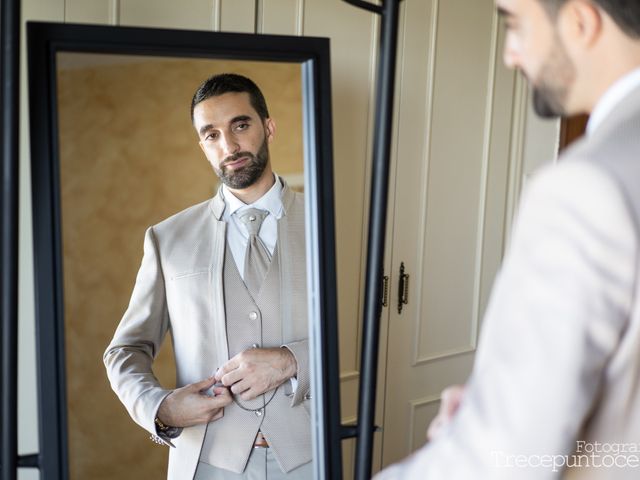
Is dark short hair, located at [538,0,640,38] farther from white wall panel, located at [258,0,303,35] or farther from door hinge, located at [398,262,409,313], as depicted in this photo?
door hinge, located at [398,262,409,313]

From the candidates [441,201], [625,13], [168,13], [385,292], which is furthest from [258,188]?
[441,201]

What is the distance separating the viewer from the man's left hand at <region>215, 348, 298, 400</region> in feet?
5.10

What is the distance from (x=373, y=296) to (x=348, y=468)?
1.06 meters

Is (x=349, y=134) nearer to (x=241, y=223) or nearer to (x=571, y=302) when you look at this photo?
(x=241, y=223)

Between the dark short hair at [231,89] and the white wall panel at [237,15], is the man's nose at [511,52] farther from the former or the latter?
the white wall panel at [237,15]

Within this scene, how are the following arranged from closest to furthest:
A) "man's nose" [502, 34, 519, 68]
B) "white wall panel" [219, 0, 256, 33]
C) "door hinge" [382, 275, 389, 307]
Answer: "man's nose" [502, 34, 519, 68] < "white wall panel" [219, 0, 256, 33] < "door hinge" [382, 275, 389, 307]

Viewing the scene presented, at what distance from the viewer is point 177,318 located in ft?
5.03

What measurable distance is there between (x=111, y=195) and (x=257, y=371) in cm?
47

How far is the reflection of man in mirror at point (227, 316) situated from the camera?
4.95ft

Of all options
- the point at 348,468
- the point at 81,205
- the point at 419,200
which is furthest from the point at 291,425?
the point at 419,200

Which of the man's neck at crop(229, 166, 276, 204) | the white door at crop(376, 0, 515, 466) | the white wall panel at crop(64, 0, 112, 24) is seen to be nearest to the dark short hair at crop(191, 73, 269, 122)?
the man's neck at crop(229, 166, 276, 204)

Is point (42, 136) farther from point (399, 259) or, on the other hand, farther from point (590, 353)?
point (399, 259)

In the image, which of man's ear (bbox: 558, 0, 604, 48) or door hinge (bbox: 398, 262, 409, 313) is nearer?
man's ear (bbox: 558, 0, 604, 48)

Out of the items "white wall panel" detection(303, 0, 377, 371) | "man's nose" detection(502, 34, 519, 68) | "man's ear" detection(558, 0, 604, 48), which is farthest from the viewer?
"white wall panel" detection(303, 0, 377, 371)
